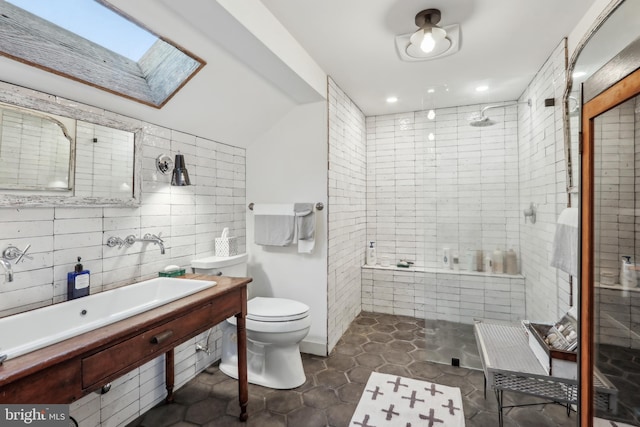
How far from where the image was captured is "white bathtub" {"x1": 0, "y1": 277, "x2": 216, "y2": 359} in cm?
107

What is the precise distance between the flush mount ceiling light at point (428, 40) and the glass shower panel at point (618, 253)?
1.14m

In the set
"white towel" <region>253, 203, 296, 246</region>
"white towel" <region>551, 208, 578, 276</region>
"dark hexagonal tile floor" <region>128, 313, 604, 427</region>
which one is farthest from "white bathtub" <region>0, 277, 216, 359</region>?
"white towel" <region>551, 208, 578, 276</region>

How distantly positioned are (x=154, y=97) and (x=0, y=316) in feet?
4.25

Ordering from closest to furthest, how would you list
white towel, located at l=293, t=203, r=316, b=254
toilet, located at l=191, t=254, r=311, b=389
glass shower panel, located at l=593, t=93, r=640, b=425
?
glass shower panel, located at l=593, t=93, r=640, b=425 → toilet, located at l=191, t=254, r=311, b=389 → white towel, located at l=293, t=203, r=316, b=254

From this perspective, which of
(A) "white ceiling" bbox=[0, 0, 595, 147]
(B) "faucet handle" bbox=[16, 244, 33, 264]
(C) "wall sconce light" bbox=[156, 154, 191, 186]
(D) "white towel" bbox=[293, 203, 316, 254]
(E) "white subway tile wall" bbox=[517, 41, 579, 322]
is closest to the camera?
(B) "faucet handle" bbox=[16, 244, 33, 264]

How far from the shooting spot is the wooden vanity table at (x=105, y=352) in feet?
2.83

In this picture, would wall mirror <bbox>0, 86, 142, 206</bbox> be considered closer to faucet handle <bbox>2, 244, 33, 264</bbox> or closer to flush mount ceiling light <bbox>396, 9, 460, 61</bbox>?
faucet handle <bbox>2, 244, 33, 264</bbox>

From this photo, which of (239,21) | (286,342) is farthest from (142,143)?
(286,342)

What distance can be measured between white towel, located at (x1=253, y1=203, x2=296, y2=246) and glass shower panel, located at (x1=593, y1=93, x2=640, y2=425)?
6.30 ft

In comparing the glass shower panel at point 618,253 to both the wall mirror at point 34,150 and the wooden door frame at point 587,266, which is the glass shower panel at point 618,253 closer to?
the wooden door frame at point 587,266

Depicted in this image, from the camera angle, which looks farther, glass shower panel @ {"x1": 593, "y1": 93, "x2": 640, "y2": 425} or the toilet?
the toilet

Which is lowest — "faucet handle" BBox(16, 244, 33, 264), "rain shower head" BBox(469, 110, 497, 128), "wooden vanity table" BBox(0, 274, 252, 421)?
"wooden vanity table" BBox(0, 274, 252, 421)

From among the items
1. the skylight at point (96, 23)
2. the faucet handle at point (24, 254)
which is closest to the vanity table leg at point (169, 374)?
the faucet handle at point (24, 254)

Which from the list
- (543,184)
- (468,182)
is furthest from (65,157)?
(543,184)
